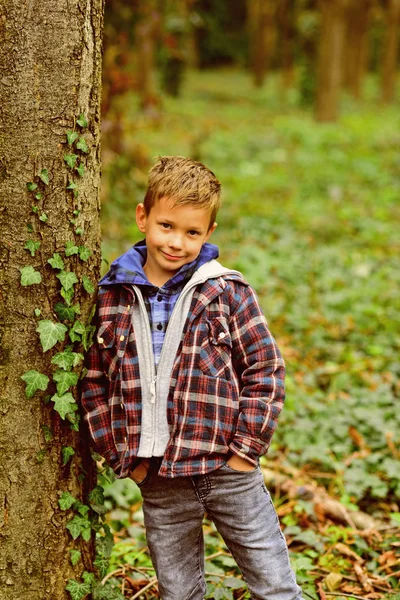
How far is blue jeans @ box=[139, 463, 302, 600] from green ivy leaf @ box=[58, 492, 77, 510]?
0.26 meters

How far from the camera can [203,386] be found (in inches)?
90.4

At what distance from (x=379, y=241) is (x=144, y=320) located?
6868mm

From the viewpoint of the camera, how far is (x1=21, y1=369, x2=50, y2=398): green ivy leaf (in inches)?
89.1

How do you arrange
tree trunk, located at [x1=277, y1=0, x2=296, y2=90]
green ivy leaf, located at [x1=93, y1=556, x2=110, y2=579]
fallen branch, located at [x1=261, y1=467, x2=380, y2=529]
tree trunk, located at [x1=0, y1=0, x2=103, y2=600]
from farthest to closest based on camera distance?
tree trunk, located at [x1=277, y1=0, x2=296, y2=90] → fallen branch, located at [x1=261, y1=467, x2=380, y2=529] → green ivy leaf, located at [x1=93, y1=556, x2=110, y2=579] → tree trunk, located at [x1=0, y1=0, x2=103, y2=600]

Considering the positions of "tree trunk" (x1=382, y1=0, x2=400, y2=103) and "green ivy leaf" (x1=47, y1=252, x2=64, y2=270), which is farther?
"tree trunk" (x1=382, y1=0, x2=400, y2=103)

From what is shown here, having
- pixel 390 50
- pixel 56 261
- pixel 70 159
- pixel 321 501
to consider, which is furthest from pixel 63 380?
pixel 390 50

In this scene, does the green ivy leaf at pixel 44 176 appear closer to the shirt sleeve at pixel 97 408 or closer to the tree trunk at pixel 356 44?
the shirt sleeve at pixel 97 408

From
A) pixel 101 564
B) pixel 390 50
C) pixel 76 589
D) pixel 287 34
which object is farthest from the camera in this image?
pixel 287 34

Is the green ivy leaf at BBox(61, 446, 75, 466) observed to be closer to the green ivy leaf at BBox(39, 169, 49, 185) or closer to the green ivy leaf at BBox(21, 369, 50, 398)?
the green ivy leaf at BBox(21, 369, 50, 398)

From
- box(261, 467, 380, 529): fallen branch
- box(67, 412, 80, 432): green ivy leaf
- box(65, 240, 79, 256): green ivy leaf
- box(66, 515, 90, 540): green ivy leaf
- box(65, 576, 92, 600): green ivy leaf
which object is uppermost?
box(65, 240, 79, 256): green ivy leaf

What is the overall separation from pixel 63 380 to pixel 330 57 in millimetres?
16329

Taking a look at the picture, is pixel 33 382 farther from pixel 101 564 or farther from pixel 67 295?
pixel 101 564

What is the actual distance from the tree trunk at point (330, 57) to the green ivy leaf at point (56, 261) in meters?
16.1

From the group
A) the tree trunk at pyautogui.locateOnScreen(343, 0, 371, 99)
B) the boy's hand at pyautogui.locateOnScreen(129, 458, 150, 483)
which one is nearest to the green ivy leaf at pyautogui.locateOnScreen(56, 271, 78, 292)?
the boy's hand at pyautogui.locateOnScreen(129, 458, 150, 483)
